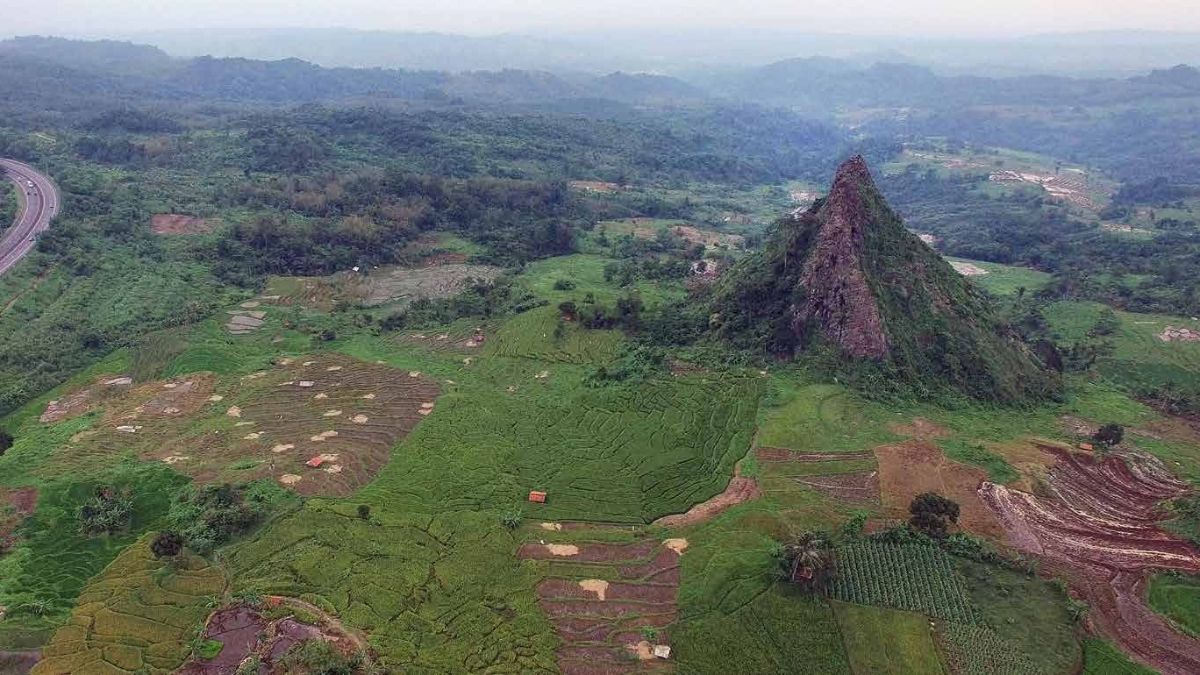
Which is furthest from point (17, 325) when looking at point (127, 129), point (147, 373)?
point (127, 129)

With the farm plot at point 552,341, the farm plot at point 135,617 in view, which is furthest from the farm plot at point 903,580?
the farm plot at point 135,617

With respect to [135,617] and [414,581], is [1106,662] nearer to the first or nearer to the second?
[414,581]

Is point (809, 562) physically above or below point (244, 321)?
above

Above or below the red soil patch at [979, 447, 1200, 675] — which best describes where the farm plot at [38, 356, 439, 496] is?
below

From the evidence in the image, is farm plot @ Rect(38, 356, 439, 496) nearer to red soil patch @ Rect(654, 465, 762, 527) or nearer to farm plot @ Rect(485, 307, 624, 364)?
farm plot @ Rect(485, 307, 624, 364)

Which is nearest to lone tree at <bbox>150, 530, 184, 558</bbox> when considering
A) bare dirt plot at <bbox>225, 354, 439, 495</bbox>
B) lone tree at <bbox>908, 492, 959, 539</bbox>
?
bare dirt plot at <bbox>225, 354, 439, 495</bbox>

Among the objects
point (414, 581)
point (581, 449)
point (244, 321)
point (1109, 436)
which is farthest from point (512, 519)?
point (244, 321)

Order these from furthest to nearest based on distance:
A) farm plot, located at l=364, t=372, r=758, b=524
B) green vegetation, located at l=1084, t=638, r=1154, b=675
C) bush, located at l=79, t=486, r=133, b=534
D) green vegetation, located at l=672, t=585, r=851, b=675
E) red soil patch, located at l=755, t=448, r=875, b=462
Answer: red soil patch, located at l=755, t=448, r=875, b=462 < farm plot, located at l=364, t=372, r=758, b=524 < bush, located at l=79, t=486, r=133, b=534 < green vegetation, located at l=672, t=585, r=851, b=675 < green vegetation, located at l=1084, t=638, r=1154, b=675
